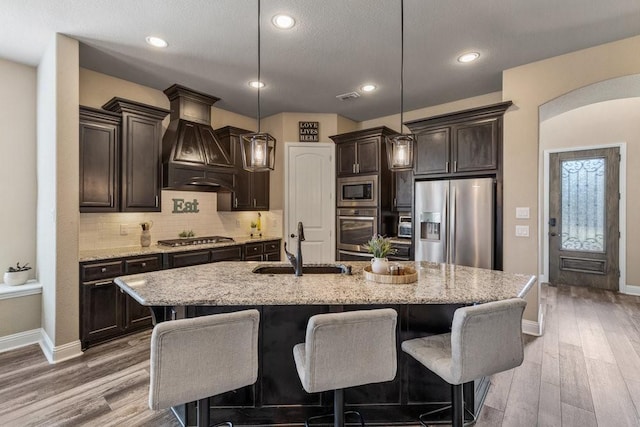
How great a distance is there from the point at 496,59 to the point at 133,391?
4.53 m

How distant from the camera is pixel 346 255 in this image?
4.93 m

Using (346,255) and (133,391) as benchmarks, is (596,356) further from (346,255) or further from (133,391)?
(133,391)

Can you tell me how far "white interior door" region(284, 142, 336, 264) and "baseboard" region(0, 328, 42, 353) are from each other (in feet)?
10.3

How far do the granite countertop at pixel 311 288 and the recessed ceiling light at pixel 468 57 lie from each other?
2.22 metres

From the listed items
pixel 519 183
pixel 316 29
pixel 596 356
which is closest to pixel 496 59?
pixel 519 183

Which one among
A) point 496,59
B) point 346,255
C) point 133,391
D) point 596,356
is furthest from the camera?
point 346,255

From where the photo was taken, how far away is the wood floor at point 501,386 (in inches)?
81.8

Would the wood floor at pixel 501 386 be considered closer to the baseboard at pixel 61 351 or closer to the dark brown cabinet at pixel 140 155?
the baseboard at pixel 61 351

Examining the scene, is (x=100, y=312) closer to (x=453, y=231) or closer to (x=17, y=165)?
(x=17, y=165)

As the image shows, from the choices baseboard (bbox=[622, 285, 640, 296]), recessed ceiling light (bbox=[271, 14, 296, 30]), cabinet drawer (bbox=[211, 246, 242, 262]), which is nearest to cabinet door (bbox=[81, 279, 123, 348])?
cabinet drawer (bbox=[211, 246, 242, 262])

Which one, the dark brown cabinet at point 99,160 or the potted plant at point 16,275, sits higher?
the dark brown cabinet at point 99,160

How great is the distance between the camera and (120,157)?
11.2ft

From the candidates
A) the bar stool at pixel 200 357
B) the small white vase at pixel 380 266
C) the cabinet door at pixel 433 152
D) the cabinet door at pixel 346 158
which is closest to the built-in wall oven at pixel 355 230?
the cabinet door at pixel 346 158

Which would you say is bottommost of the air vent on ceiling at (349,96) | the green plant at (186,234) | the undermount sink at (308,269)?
the undermount sink at (308,269)
